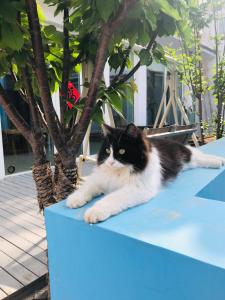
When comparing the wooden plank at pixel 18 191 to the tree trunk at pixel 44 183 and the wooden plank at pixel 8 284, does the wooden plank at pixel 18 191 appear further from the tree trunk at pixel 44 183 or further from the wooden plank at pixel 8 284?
the tree trunk at pixel 44 183

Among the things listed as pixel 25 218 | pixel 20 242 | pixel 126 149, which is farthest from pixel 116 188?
pixel 25 218

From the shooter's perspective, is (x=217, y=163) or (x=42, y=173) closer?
(x=42, y=173)

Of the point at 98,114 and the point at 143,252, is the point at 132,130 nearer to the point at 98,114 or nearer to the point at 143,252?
the point at 98,114

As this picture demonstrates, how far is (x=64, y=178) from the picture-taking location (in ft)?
3.59

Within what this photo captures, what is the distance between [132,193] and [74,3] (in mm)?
713

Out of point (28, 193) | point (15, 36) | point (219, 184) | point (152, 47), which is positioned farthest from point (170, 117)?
point (15, 36)

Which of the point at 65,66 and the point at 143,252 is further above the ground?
the point at 65,66

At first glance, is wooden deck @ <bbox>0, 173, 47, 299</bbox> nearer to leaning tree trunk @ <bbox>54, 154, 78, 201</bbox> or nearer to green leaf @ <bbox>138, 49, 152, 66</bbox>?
leaning tree trunk @ <bbox>54, 154, 78, 201</bbox>

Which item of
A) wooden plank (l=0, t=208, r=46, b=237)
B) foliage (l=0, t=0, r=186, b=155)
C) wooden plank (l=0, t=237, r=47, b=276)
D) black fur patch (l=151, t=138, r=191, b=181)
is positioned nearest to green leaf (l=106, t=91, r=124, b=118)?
foliage (l=0, t=0, r=186, b=155)

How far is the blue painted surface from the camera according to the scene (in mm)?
673

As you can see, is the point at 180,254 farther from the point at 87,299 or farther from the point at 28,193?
the point at 28,193

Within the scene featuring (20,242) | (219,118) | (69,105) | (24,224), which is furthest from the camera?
(219,118)

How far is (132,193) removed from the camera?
1.05 m

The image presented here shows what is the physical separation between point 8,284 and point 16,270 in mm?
138
